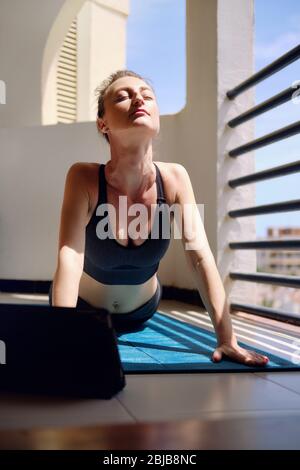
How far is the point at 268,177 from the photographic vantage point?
2.63m

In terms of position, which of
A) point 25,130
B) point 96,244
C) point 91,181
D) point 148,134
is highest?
point 25,130

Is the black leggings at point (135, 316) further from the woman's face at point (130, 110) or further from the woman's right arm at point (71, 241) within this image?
the woman's face at point (130, 110)

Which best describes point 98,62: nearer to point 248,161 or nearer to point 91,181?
point 248,161

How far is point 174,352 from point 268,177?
4.14ft

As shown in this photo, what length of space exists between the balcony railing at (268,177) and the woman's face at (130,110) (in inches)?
37.6

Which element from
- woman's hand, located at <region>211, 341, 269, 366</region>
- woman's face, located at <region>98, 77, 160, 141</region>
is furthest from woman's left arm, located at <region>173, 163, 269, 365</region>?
woman's face, located at <region>98, 77, 160, 141</region>

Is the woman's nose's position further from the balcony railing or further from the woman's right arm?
the balcony railing

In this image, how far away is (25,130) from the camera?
4.25 meters

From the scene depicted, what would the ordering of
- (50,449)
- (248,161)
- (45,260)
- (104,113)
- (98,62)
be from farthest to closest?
(98,62) → (45,260) → (248,161) → (104,113) → (50,449)

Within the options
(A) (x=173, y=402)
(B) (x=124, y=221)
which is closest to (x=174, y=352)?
(B) (x=124, y=221)

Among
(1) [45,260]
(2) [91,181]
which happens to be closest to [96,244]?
(2) [91,181]

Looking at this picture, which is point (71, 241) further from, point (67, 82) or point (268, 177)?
point (67, 82)

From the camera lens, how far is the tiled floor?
37.3 inches

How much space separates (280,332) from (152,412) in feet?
4.38
